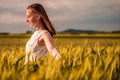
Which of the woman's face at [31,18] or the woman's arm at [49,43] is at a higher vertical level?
the woman's face at [31,18]

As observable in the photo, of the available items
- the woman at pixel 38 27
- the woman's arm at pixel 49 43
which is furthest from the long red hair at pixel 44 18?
the woman's arm at pixel 49 43

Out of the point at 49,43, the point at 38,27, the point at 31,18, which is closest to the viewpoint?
the point at 49,43

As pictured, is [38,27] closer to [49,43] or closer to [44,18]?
[44,18]

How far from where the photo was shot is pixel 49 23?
434 centimetres

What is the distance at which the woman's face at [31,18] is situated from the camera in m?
4.30

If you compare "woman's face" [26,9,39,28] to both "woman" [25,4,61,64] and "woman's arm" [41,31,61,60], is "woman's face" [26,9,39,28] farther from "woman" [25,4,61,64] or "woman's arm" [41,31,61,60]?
"woman's arm" [41,31,61,60]

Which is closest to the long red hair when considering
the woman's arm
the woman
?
the woman

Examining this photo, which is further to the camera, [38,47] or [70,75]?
[38,47]

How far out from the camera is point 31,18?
4285 millimetres

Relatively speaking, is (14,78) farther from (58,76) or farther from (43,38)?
(43,38)

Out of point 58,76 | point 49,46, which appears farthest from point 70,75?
point 49,46

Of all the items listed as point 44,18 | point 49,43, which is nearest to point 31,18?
point 44,18

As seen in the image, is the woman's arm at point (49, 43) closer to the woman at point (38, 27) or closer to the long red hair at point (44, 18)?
the woman at point (38, 27)

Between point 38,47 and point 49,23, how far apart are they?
310 mm
